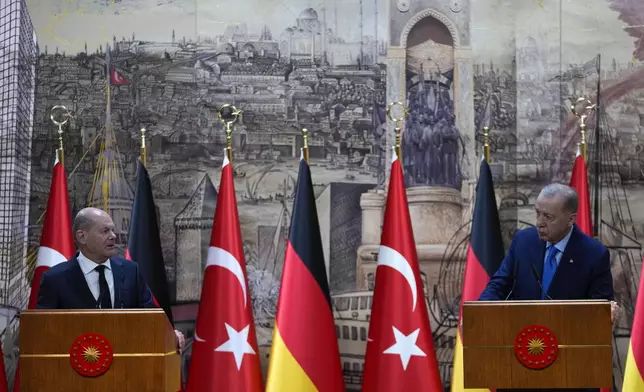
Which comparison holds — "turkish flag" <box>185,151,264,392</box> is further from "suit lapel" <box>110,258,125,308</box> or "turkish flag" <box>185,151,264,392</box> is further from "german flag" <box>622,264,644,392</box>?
"german flag" <box>622,264,644,392</box>

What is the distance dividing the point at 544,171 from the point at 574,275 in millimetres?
2337

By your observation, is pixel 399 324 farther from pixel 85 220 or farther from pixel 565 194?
pixel 85 220

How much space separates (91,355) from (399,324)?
256 centimetres

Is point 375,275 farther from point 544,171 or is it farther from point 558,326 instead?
point 558,326

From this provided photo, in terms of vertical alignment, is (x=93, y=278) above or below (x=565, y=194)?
below

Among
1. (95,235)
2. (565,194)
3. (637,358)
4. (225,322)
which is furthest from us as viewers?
(225,322)

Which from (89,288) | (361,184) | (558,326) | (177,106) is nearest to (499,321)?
(558,326)

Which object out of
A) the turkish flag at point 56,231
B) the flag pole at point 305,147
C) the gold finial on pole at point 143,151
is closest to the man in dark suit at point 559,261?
the flag pole at point 305,147

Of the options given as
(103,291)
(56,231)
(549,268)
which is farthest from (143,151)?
(549,268)

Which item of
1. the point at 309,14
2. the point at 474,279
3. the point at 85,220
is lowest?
the point at 474,279

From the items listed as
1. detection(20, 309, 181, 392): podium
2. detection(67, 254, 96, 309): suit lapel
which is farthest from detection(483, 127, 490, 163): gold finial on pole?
detection(20, 309, 181, 392): podium

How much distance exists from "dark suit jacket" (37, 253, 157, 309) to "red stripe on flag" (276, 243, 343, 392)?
5.01 feet

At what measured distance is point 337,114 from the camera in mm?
7465

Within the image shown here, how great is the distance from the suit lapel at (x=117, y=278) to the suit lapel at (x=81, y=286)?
0.38 ft
